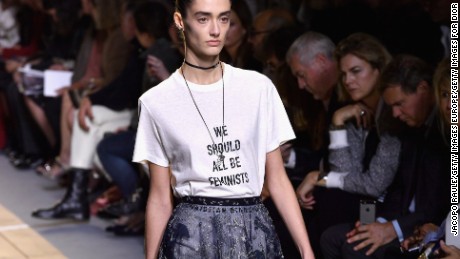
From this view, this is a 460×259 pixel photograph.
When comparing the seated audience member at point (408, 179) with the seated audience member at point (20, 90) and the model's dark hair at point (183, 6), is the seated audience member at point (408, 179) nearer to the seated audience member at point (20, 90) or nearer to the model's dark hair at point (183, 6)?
the model's dark hair at point (183, 6)

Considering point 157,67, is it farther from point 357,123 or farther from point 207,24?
point 207,24

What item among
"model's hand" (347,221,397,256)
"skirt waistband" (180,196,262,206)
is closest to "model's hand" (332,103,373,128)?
"model's hand" (347,221,397,256)

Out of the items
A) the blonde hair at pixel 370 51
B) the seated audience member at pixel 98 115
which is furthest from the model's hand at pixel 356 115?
the seated audience member at pixel 98 115

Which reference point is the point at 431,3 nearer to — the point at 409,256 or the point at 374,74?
the point at 374,74

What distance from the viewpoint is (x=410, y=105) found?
3625mm

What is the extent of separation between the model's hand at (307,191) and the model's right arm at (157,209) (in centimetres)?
166

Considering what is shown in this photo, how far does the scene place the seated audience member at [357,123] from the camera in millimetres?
3816

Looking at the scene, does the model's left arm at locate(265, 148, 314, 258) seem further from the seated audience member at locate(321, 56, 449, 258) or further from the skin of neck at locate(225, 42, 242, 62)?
the skin of neck at locate(225, 42, 242, 62)

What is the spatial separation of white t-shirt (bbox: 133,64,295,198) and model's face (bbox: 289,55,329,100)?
1.89 metres

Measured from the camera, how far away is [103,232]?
5254 mm

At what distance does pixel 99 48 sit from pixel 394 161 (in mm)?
3038

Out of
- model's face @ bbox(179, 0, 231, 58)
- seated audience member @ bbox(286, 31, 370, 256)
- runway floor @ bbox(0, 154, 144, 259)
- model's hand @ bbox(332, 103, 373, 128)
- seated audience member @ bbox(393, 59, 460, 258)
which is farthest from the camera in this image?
runway floor @ bbox(0, 154, 144, 259)

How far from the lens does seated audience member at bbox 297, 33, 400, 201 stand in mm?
3816

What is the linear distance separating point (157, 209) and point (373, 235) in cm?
139
